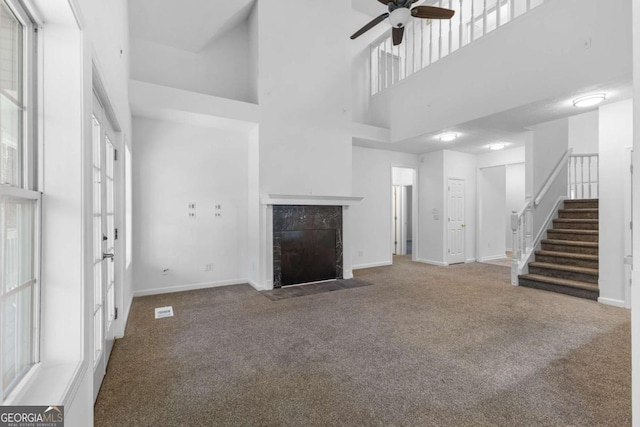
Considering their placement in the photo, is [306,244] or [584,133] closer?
[306,244]

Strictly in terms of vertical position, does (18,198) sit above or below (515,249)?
above

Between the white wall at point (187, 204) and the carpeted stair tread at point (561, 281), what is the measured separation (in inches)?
188

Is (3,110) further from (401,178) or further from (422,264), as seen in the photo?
(401,178)

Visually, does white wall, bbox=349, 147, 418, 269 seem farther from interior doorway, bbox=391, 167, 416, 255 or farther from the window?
the window

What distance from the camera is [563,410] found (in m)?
1.82

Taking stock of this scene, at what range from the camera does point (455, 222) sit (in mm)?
6953

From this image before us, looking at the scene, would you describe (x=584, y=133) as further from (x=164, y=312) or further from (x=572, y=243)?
(x=164, y=312)

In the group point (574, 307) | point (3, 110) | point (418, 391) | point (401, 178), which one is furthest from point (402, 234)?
point (3, 110)

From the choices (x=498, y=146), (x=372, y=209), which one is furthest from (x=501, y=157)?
(x=372, y=209)

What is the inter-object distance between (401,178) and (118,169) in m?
7.24

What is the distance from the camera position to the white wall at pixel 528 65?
10.6 ft

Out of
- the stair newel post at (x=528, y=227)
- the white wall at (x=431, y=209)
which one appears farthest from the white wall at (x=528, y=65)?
the stair newel post at (x=528, y=227)

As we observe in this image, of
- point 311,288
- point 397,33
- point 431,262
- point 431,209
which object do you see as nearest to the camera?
point 397,33

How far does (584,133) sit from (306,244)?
26.0ft
